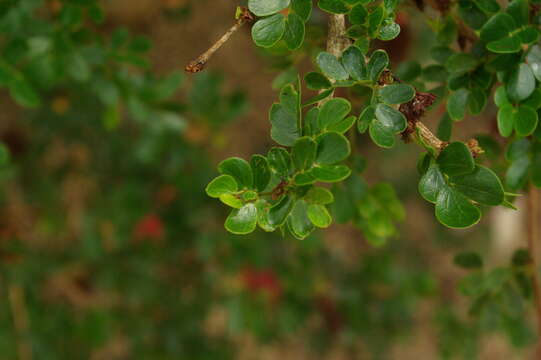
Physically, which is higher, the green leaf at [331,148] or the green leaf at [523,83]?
the green leaf at [331,148]

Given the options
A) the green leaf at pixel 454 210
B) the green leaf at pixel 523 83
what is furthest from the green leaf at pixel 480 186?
the green leaf at pixel 523 83

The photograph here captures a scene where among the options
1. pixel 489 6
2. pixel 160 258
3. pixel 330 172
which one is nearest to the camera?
pixel 330 172

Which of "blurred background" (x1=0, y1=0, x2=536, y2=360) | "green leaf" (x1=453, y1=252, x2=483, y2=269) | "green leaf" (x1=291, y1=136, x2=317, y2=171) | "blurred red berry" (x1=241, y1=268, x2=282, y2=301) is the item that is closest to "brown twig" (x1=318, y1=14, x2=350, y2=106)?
"green leaf" (x1=291, y1=136, x2=317, y2=171)

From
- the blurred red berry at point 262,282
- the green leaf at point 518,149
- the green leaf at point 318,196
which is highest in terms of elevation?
the green leaf at point 318,196

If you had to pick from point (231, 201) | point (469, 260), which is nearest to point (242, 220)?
point (231, 201)

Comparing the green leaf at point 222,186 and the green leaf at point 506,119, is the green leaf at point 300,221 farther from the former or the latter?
the green leaf at point 506,119

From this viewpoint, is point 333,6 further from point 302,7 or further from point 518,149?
point 518,149
